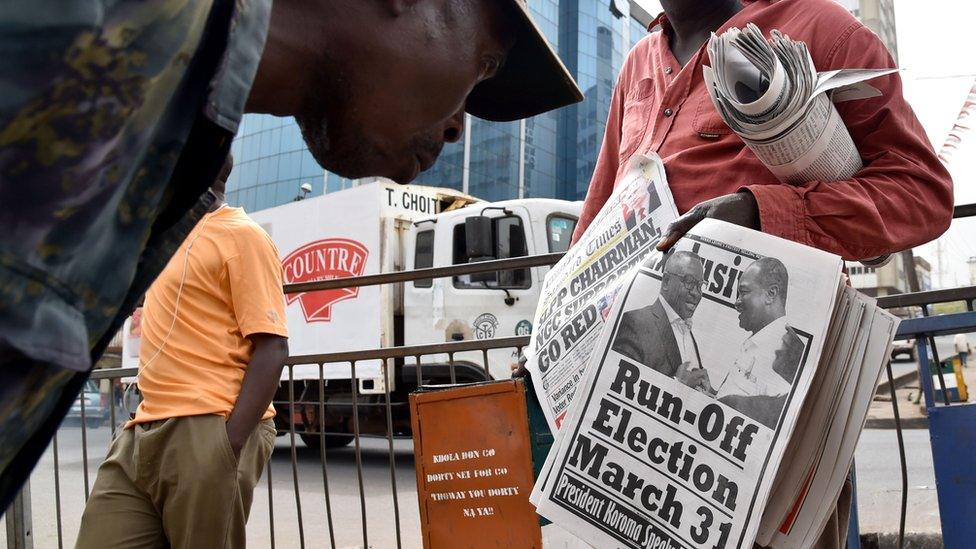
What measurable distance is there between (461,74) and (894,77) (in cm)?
A: 93

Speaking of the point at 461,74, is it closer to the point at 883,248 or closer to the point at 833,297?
the point at 833,297

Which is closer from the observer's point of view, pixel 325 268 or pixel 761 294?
pixel 761 294

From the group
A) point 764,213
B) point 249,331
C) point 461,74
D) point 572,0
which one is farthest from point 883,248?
point 572,0

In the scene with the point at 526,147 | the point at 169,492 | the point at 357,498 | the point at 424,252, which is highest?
the point at 526,147

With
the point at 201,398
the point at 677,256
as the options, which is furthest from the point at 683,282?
the point at 201,398

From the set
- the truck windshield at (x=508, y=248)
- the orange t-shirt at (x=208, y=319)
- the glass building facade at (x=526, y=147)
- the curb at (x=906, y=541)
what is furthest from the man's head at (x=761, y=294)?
the glass building facade at (x=526, y=147)

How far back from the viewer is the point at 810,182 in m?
1.34

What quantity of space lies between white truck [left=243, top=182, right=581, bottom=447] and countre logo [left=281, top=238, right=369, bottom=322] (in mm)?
11

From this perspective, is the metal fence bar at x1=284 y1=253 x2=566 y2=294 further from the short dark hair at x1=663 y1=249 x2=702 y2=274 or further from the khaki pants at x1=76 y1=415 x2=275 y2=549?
the short dark hair at x1=663 y1=249 x2=702 y2=274

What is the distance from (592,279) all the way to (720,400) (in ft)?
1.35

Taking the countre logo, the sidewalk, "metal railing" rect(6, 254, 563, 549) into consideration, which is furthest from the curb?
the countre logo

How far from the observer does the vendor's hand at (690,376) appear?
116cm

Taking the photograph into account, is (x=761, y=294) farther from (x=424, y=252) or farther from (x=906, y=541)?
(x=424, y=252)

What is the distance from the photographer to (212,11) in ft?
1.82
